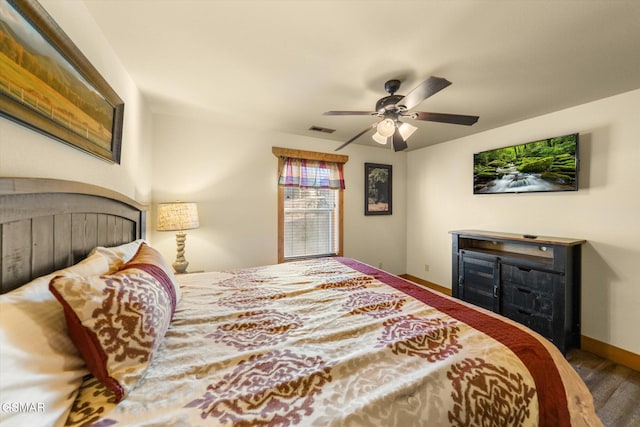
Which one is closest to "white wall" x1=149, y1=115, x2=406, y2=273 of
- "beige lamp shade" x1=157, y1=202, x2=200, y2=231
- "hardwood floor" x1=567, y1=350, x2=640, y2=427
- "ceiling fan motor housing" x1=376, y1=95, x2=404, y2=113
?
"beige lamp shade" x1=157, y1=202, x2=200, y2=231

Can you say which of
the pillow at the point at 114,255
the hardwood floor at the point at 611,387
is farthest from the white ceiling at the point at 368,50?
the hardwood floor at the point at 611,387

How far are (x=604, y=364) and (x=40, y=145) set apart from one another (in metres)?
4.27

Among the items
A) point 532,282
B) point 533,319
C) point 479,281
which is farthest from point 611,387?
point 479,281

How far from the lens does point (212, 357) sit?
0.93m

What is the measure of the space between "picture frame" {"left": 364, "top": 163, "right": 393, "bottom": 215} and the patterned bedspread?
2648mm

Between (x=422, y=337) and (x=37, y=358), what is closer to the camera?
(x=37, y=358)

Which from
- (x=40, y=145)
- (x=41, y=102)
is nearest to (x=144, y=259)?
(x=40, y=145)

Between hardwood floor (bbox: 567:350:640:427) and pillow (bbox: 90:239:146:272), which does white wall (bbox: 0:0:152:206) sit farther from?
hardwood floor (bbox: 567:350:640:427)

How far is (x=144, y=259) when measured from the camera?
4.19 ft

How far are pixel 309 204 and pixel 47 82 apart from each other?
281 centimetres

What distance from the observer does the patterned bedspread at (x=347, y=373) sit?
695mm

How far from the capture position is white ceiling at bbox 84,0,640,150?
4.25 ft

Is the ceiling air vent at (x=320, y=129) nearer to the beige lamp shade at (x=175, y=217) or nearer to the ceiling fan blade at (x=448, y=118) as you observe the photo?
the ceiling fan blade at (x=448, y=118)

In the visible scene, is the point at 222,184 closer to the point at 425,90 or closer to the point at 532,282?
the point at 425,90
